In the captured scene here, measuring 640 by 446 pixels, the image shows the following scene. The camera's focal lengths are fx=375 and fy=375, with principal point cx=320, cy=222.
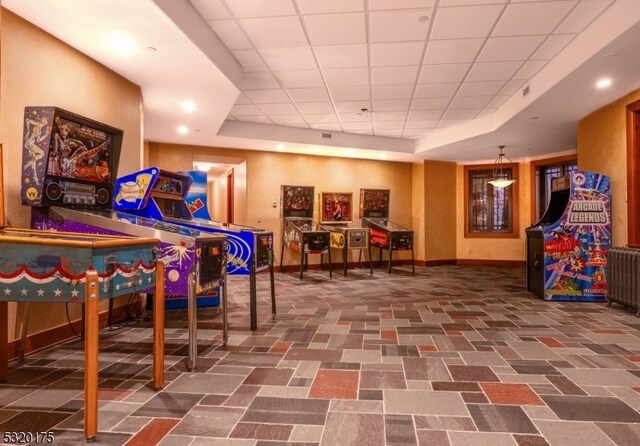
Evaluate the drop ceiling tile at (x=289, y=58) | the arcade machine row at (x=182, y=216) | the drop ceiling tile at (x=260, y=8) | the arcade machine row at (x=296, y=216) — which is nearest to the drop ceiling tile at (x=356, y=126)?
the arcade machine row at (x=296, y=216)

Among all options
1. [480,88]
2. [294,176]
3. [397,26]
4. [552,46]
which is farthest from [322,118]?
[552,46]

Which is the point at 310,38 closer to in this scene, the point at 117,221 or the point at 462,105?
the point at 117,221

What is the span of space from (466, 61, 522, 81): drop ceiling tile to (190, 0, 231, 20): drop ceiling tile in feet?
9.68

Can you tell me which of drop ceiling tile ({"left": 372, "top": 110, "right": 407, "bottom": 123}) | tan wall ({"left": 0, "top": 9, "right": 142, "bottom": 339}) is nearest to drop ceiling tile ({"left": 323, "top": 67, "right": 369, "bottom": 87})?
drop ceiling tile ({"left": 372, "top": 110, "right": 407, "bottom": 123})

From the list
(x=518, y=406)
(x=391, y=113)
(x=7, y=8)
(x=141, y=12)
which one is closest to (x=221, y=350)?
(x=518, y=406)

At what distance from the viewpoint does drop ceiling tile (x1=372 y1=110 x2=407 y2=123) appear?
6492mm

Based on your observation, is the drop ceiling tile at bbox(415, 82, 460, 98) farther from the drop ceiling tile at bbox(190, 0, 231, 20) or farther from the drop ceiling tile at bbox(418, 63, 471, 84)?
the drop ceiling tile at bbox(190, 0, 231, 20)

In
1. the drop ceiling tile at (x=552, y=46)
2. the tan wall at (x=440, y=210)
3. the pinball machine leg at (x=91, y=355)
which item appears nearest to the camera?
the pinball machine leg at (x=91, y=355)

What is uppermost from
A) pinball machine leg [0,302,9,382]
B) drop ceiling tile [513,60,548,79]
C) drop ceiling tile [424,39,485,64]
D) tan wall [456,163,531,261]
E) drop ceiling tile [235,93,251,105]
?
drop ceiling tile [513,60,548,79]

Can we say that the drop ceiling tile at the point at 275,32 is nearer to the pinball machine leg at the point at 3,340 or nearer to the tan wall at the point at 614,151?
the pinball machine leg at the point at 3,340

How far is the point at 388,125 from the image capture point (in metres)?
7.30

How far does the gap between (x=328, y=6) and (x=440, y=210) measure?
6976mm

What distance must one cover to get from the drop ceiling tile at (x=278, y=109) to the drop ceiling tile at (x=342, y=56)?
1.64 meters

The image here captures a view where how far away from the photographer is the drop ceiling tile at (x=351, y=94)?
5348mm
